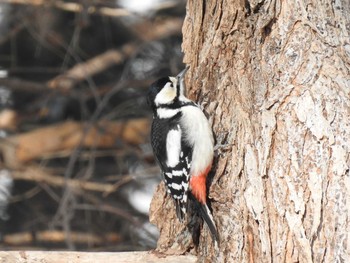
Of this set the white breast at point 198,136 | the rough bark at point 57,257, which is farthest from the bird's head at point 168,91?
the rough bark at point 57,257

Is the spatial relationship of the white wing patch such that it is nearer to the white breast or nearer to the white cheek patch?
the white breast

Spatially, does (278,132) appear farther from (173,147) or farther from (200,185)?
(173,147)

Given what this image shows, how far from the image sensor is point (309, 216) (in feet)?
12.4

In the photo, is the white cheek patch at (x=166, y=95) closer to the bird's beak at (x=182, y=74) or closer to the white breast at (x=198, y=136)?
the bird's beak at (x=182, y=74)

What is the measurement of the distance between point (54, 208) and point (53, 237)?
368 mm

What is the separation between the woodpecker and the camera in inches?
164

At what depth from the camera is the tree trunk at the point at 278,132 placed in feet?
12.4

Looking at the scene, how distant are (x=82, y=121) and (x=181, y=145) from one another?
2977 millimetres

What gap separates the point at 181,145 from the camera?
4.45m

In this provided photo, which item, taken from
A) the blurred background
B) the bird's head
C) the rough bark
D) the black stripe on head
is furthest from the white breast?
the blurred background

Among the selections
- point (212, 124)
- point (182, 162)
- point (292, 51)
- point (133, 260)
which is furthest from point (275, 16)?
point (133, 260)

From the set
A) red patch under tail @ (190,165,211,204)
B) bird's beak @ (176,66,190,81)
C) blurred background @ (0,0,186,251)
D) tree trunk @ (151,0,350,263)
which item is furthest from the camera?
blurred background @ (0,0,186,251)

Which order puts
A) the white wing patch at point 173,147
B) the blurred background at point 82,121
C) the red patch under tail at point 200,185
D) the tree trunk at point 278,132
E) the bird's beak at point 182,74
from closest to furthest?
the tree trunk at point 278,132 < the red patch under tail at point 200,185 < the white wing patch at point 173,147 < the bird's beak at point 182,74 < the blurred background at point 82,121

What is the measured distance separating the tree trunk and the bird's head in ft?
0.78
